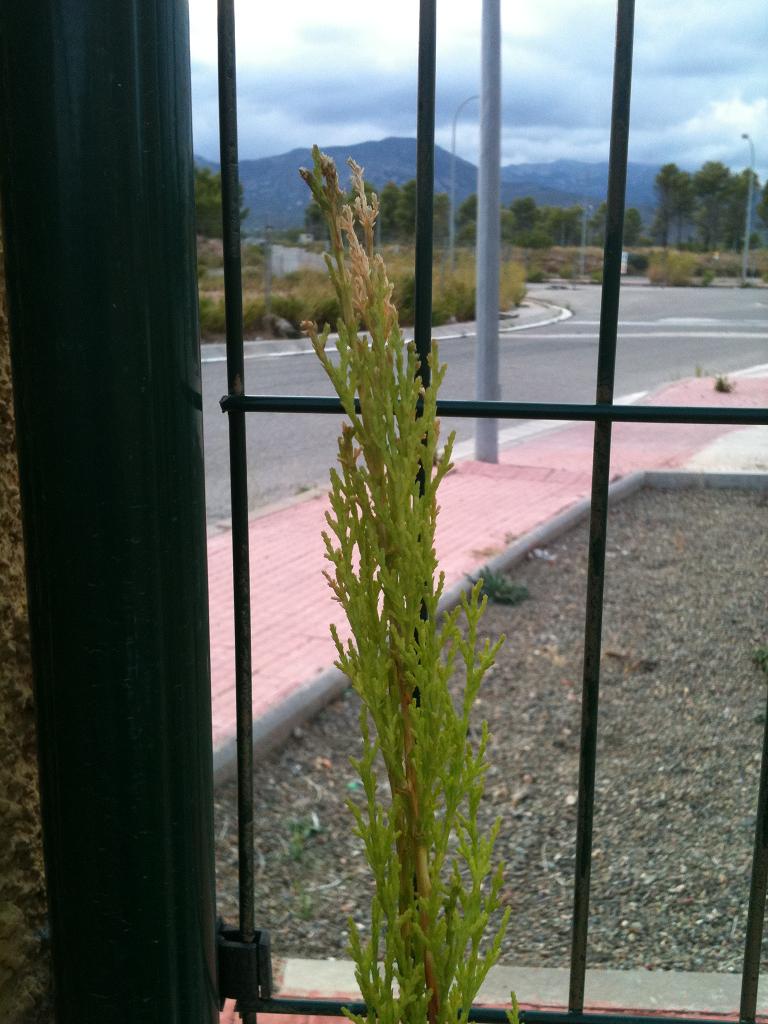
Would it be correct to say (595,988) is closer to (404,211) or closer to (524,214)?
(404,211)

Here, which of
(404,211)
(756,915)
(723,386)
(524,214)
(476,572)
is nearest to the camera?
(756,915)

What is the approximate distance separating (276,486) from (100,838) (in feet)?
22.9

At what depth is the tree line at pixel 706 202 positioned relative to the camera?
184 feet

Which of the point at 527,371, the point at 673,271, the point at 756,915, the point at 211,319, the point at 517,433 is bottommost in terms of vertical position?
the point at 517,433

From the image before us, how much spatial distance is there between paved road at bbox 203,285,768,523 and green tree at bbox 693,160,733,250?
24.7m

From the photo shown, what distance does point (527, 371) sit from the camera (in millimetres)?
16484

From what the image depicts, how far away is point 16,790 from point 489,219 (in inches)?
315

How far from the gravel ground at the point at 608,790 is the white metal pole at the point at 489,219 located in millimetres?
3532

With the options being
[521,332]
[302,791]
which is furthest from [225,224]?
[521,332]

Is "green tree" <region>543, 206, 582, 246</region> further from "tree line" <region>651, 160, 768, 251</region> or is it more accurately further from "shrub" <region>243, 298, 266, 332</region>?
"shrub" <region>243, 298, 266, 332</region>

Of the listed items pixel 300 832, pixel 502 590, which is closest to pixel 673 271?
pixel 502 590

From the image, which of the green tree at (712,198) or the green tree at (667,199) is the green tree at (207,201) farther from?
the green tree at (712,198)

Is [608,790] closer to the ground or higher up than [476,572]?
closer to the ground

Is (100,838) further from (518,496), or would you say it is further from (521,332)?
(521,332)
